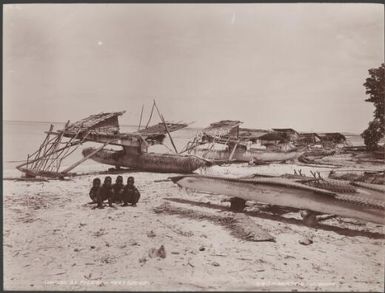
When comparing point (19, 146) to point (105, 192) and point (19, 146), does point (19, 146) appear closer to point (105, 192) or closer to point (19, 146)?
point (19, 146)

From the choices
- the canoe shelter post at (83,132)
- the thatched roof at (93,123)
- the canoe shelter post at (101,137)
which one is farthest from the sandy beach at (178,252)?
the thatched roof at (93,123)

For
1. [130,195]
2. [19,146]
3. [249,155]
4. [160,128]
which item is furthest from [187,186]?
[19,146]

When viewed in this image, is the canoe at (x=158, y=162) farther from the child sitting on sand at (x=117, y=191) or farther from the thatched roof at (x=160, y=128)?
the child sitting on sand at (x=117, y=191)

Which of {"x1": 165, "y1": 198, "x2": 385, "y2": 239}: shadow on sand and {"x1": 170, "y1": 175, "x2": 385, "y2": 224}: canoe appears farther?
{"x1": 165, "y1": 198, "x2": 385, "y2": 239}: shadow on sand

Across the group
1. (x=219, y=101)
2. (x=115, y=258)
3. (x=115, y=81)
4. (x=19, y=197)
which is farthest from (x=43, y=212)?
(x=219, y=101)

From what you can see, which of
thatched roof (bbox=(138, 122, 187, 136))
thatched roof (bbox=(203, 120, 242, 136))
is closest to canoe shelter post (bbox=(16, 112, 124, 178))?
thatched roof (bbox=(138, 122, 187, 136))

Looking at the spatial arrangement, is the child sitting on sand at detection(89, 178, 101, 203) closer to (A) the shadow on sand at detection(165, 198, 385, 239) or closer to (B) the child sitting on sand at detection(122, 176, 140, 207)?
(B) the child sitting on sand at detection(122, 176, 140, 207)
